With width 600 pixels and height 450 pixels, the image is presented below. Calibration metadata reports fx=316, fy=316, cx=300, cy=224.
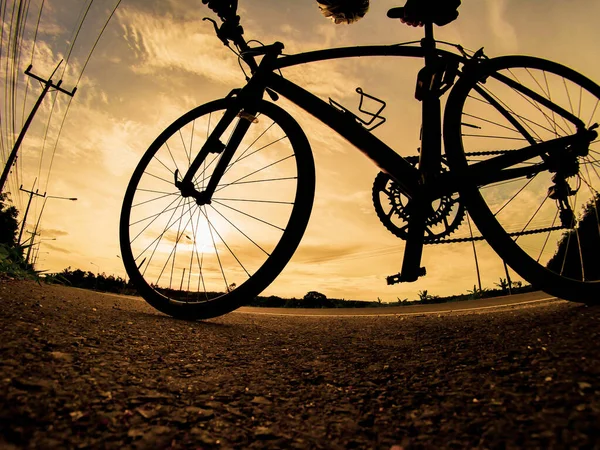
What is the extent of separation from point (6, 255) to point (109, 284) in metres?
4.81

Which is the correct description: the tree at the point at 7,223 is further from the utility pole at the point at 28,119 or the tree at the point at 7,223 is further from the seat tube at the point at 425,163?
the seat tube at the point at 425,163

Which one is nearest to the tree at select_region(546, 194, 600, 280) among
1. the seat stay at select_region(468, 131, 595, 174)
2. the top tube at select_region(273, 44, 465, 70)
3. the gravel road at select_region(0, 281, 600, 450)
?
the seat stay at select_region(468, 131, 595, 174)

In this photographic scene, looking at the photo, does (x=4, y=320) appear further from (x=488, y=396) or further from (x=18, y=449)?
(x=488, y=396)

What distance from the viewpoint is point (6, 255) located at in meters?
4.01

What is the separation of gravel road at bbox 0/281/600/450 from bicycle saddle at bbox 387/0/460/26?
2.00 meters

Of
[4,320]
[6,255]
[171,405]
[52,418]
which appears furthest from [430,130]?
[6,255]

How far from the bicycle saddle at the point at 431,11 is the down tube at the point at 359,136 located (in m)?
0.86

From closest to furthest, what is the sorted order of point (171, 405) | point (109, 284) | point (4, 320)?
point (171, 405) < point (4, 320) < point (109, 284)

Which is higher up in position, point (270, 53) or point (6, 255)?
point (270, 53)

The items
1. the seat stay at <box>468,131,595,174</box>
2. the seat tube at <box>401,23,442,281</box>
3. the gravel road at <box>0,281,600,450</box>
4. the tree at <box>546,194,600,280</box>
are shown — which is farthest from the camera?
the tree at <box>546,194,600,280</box>

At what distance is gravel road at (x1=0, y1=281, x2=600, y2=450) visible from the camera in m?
0.71

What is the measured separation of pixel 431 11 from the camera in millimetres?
2150

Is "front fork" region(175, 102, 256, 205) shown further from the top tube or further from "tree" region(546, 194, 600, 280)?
"tree" region(546, 194, 600, 280)

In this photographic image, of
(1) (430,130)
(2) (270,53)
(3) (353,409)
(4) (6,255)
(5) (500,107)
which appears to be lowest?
(3) (353,409)
